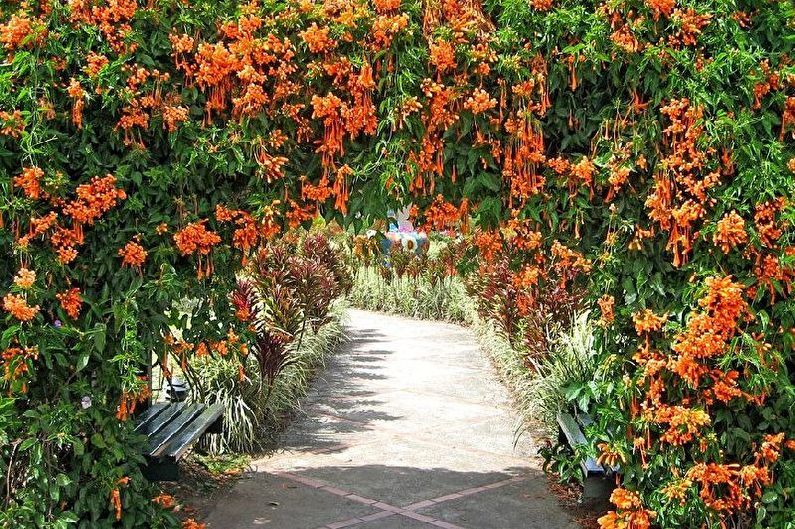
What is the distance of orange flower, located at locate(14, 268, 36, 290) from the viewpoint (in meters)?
3.59

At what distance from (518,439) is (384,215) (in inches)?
142

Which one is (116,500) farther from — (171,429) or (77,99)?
(77,99)

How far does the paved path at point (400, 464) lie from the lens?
16.9ft

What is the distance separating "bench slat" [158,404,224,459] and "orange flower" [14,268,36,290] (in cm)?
113

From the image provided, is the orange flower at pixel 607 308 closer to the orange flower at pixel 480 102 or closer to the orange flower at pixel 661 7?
the orange flower at pixel 480 102

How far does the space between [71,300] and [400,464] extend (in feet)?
10.2

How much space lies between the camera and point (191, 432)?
4.91 m

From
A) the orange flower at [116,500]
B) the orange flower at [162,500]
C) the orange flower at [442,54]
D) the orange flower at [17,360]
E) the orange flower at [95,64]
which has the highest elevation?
the orange flower at [442,54]

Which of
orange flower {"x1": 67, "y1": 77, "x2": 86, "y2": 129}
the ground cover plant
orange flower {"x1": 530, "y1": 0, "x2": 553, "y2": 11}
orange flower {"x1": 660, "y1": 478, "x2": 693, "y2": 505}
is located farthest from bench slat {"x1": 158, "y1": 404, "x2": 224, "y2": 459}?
the ground cover plant

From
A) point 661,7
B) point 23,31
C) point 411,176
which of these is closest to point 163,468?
point 411,176

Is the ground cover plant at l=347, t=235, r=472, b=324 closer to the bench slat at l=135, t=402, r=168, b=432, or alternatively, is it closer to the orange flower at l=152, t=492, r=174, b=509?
the bench slat at l=135, t=402, r=168, b=432

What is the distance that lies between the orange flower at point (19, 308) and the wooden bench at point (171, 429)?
1035 millimetres

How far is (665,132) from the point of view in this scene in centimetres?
371

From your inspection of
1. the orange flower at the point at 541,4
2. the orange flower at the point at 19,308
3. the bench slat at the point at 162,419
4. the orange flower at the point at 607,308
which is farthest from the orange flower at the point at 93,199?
the orange flower at the point at 607,308
